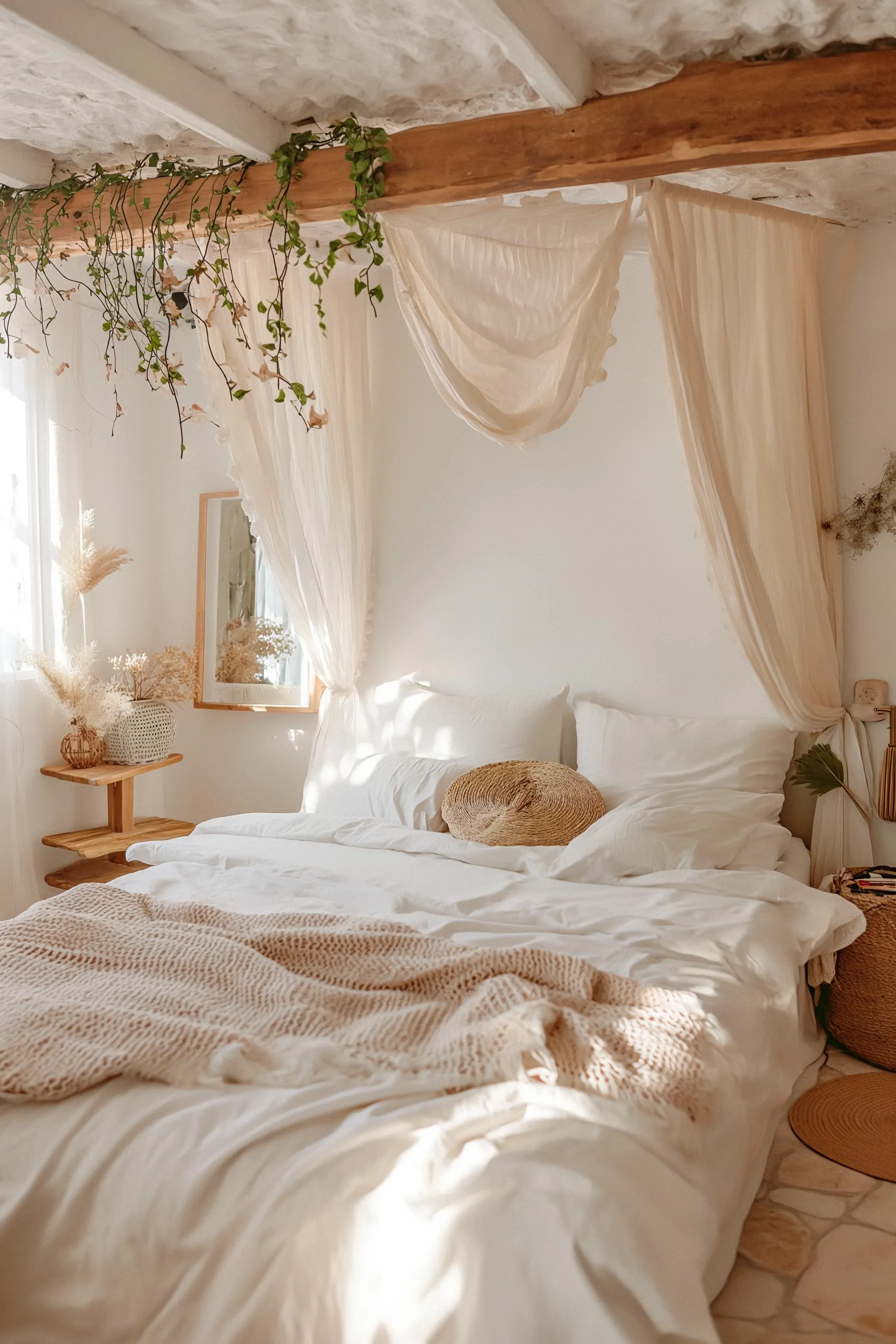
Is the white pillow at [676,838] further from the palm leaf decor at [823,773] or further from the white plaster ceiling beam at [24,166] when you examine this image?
the white plaster ceiling beam at [24,166]

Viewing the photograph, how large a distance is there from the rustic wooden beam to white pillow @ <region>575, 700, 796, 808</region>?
1779 millimetres

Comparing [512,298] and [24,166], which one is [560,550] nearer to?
[512,298]

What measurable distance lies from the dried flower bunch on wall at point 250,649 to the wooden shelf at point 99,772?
0.52 m

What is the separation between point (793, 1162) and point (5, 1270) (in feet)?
6.05

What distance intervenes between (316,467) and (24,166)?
53.5 inches

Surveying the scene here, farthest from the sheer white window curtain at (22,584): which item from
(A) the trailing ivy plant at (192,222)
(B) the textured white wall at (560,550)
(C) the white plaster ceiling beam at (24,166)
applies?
(B) the textured white wall at (560,550)

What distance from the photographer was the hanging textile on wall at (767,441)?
2.95 m

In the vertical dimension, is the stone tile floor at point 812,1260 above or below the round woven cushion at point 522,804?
below

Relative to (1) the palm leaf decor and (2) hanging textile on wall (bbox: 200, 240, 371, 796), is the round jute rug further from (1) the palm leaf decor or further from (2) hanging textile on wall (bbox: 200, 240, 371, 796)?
(2) hanging textile on wall (bbox: 200, 240, 371, 796)

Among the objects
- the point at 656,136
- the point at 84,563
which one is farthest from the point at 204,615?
the point at 656,136

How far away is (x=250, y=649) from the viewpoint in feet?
15.4

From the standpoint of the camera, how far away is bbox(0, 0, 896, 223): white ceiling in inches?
86.9

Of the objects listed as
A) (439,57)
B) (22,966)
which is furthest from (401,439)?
(22,966)

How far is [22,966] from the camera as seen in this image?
2.27m
